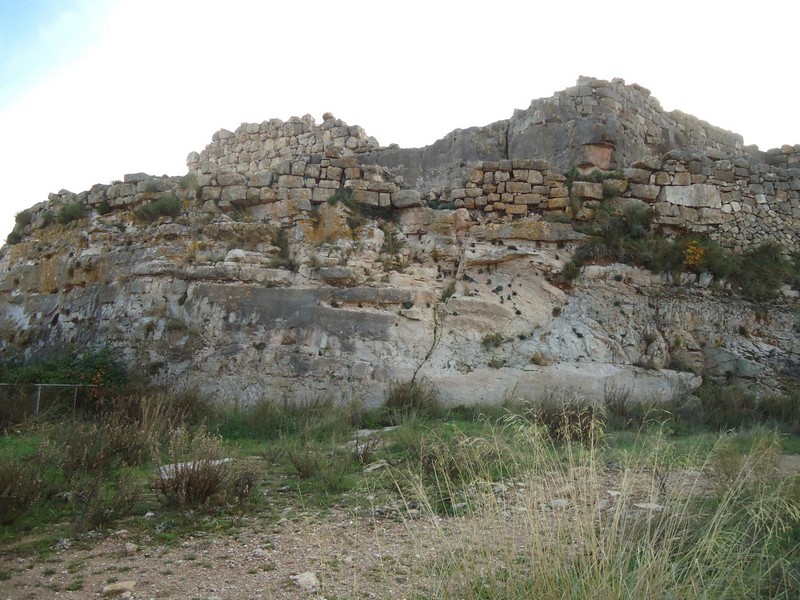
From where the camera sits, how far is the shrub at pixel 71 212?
1057cm

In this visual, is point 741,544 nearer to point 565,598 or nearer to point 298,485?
point 565,598

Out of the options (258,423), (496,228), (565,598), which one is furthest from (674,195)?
(565,598)

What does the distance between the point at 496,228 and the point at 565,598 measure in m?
7.04

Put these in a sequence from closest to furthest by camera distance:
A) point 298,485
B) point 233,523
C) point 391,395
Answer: point 233,523 → point 298,485 → point 391,395

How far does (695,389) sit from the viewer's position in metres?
8.45

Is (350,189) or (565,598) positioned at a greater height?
(350,189)

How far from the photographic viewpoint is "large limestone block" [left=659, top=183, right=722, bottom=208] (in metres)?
9.62

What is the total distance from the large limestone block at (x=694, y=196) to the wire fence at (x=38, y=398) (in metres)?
8.25

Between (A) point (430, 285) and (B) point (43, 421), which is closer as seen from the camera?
(B) point (43, 421)

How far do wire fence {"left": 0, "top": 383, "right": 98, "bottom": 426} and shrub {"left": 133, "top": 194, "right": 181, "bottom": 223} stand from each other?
293 cm

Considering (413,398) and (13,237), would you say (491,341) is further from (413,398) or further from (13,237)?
(13,237)

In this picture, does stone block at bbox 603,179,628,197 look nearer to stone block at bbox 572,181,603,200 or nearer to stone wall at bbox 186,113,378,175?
stone block at bbox 572,181,603,200

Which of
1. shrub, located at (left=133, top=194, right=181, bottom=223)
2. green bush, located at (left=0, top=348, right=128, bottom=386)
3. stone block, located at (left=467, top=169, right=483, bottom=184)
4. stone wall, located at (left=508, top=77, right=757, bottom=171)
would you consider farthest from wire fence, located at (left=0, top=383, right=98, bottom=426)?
stone wall, located at (left=508, top=77, right=757, bottom=171)

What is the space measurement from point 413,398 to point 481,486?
3898 millimetres
